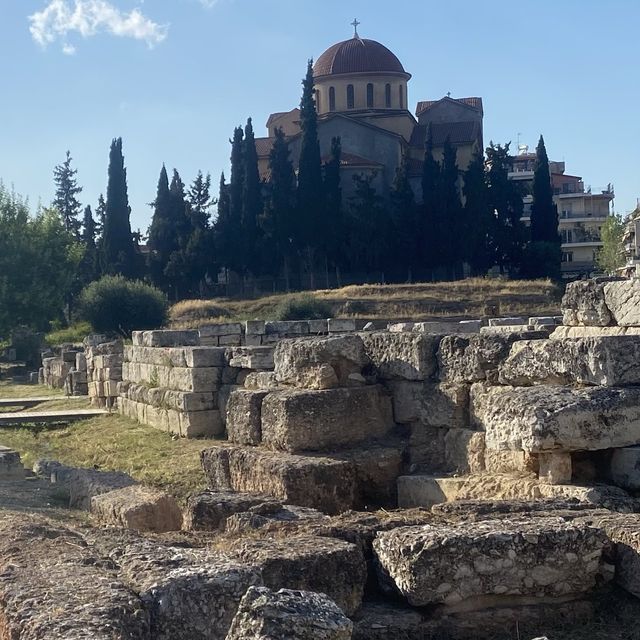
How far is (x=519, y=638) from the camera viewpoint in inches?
167

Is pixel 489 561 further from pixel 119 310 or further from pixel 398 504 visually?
pixel 119 310

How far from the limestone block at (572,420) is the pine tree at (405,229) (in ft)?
150

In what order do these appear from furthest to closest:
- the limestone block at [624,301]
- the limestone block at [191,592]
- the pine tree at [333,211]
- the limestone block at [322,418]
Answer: the pine tree at [333,211] → the limestone block at [322,418] → the limestone block at [624,301] → the limestone block at [191,592]

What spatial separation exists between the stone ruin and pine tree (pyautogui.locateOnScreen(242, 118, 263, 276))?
42240 millimetres

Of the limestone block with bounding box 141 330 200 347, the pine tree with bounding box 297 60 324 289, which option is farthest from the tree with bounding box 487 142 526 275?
the limestone block with bounding box 141 330 200 347

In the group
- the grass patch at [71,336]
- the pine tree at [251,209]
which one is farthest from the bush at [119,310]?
the pine tree at [251,209]

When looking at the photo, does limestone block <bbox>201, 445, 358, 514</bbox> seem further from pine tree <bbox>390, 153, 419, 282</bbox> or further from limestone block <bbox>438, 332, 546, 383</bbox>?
pine tree <bbox>390, 153, 419, 282</bbox>

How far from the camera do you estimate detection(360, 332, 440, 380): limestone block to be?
24.3ft

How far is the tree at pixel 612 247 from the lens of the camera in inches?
2229

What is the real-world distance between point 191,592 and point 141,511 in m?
3.59

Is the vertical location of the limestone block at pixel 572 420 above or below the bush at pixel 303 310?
below

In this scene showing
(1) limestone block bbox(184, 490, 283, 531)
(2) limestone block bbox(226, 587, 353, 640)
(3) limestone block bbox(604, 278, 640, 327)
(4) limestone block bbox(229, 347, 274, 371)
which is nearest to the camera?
(2) limestone block bbox(226, 587, 353, 640)

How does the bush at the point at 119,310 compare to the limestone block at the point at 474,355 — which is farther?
the bush at the point at 119,310

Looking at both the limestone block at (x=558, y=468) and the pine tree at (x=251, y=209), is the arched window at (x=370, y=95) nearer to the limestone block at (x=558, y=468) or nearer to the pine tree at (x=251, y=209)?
the pine tree at (x=251, y=209)
